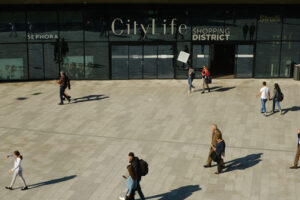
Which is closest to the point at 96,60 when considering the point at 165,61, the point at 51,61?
the point at 51,61

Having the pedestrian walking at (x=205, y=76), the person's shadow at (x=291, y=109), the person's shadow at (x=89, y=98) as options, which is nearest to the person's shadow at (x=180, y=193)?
the person's shadow at (x=291, y=109)

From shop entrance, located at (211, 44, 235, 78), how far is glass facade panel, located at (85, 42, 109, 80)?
6651 millimetres

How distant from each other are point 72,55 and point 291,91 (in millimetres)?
12992

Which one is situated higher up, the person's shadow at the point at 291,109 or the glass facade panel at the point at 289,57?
the glass facade panel at the point at 289,57

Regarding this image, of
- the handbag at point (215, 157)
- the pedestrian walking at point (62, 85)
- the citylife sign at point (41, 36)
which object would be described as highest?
the citylife sign at point (41, 36)

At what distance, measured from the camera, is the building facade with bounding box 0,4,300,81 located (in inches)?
1030

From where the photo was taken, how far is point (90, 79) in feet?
89.7

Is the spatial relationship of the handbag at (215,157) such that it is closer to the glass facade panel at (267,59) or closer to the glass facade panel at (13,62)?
the glass facade panel at (267,59)

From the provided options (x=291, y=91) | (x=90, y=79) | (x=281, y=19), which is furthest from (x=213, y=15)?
(x=90, y=79)

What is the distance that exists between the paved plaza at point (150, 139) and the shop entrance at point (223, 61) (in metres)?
1.87

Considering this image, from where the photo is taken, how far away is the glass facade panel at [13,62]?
87.0ft

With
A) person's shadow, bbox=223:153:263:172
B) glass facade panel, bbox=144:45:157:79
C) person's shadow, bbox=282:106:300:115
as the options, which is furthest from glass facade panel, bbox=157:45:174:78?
person's shadow, bbox=223:153:263:172

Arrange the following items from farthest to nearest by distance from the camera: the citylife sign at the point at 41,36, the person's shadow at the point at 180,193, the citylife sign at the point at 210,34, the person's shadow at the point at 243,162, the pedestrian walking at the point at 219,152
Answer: the citylife sign at the point at 210,34
the citylife sign at the point at 41,36
the person's shadow at the point at 243,162
the pedestrian walking at the point at 219,152
the person's shadow at the point at 180,193

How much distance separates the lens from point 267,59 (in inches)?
1067
